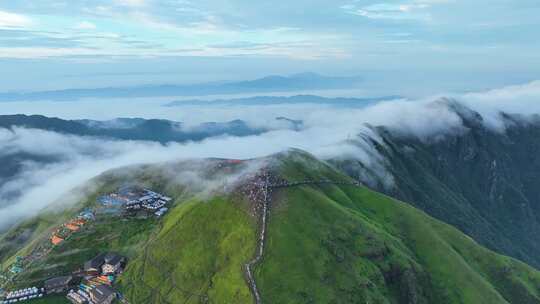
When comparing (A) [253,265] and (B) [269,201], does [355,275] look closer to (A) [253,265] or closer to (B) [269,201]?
(A) [253,265]

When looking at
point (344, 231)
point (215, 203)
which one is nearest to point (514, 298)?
point (344, 231)

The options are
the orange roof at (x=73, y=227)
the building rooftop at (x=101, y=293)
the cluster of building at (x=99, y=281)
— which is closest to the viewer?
the building rooftop at (x=101, y=293)

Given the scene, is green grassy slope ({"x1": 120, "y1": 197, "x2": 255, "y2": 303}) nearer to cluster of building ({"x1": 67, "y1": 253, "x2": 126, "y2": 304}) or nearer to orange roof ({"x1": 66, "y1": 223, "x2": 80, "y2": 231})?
cluster of building ({"x1": 67, "y1": 253, "x2": 126, "y2": 304})

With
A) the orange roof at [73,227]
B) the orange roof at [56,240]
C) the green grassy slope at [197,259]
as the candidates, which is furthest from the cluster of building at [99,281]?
the orange roof at [73,227]

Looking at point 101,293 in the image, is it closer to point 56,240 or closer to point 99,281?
point 99,281

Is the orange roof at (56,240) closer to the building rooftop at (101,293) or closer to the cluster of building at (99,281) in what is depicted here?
the cluster of building at (99,281)

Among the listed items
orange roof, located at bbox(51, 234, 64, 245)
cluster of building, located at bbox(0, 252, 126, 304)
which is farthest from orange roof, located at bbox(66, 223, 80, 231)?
cluster of building, located at bbox(0, 252, 126, 304)

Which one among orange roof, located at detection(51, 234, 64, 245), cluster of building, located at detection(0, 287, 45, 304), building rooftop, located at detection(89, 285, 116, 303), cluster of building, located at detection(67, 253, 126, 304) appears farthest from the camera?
orange roof, located at detection(51, 234, 64, 245)
